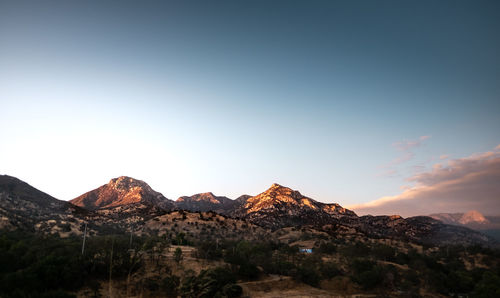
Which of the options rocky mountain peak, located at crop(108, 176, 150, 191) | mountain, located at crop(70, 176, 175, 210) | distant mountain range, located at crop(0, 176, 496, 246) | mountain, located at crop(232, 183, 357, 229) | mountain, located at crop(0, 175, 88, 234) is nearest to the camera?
mountain, located at crop(0, 175, 88, 234)

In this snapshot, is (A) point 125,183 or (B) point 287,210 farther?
(A) point 125,183

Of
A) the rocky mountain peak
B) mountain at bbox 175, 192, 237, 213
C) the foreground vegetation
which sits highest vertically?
the rocky mountain peak

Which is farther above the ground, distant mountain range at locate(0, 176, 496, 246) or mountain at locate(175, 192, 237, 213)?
mountain at locate(175, 192, 237, 213)

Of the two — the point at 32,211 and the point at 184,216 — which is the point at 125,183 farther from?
the point at 184,216

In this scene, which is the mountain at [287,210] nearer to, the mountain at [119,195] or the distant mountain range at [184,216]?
the distant mountain range at [184,216]

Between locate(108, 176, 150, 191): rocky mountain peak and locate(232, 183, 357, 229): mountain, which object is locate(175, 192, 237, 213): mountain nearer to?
locate(108, 176, 150, 191): rocky mountain peak

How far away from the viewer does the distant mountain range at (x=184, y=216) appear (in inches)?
2785

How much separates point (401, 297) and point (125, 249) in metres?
30.6

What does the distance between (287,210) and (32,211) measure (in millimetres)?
95253

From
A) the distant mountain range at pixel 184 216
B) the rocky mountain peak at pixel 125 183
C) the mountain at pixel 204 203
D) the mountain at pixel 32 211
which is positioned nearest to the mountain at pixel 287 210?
the distant mountain range at pixel 184 216

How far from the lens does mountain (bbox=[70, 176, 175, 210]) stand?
136887 millimetres

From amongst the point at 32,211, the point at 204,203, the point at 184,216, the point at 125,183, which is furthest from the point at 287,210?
the point at 32,211

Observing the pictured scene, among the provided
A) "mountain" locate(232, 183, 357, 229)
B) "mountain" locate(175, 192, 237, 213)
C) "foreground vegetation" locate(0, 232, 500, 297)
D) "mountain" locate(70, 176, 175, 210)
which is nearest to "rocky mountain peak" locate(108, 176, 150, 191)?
"mountain" locate(70, 176, 175, 210)

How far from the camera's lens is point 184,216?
282 feet
